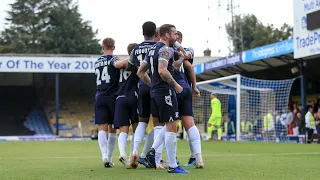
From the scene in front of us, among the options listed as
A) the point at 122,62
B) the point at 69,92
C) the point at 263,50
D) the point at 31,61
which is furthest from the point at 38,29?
the point at 122,62

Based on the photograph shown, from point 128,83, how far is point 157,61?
1.29 m

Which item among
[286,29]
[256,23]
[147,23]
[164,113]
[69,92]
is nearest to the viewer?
[164,113]

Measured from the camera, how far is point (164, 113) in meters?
6.59

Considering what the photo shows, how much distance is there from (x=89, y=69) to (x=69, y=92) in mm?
8122

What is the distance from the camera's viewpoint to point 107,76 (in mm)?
8062

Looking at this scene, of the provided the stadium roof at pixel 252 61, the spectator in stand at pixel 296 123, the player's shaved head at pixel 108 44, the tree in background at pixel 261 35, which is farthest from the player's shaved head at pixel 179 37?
the tree in background at pixel 261 35

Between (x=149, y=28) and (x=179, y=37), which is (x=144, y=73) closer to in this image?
(x=149, y=28)

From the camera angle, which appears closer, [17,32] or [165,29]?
[165,29]

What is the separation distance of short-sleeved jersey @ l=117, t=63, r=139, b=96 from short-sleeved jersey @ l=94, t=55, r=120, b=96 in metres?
0.16

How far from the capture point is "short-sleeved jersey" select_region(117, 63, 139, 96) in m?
7.83

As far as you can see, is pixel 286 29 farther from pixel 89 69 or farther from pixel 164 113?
pixel 164 113

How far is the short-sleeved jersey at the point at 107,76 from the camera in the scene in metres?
8.02

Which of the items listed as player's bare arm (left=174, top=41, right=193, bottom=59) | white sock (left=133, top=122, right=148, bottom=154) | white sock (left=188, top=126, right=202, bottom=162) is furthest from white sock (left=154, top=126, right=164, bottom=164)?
player's bare arm (left=174, top=41, right=193, bottom=59)

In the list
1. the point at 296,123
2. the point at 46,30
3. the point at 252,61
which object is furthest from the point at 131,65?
the point at 46,30
